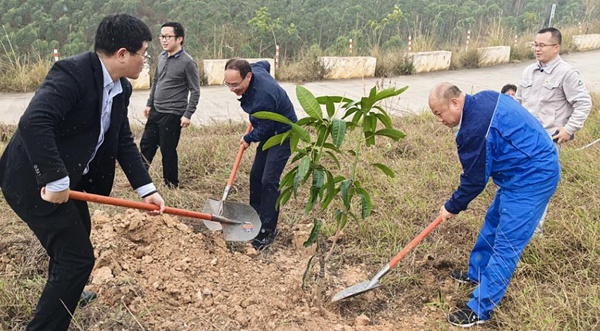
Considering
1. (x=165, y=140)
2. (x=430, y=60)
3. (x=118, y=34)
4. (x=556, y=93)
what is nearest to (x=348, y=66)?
(x=430, y=60)

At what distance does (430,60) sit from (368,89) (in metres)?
2.98

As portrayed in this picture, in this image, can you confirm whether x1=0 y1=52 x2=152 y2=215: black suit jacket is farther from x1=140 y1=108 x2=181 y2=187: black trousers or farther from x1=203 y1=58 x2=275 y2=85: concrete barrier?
x1=203 y1=58 x2=275 y2=85: concrete barrier

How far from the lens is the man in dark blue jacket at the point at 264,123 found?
365 cm

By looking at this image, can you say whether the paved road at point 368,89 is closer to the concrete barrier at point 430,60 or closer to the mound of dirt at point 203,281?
the concrete barrier at point 430,60

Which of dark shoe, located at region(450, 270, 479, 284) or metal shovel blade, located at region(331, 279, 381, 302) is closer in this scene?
metal shovel blade, located at region(331, 279, 381, 302)

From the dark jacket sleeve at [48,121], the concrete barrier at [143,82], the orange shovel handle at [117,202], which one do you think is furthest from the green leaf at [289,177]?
the concrete barrier at [143,82]

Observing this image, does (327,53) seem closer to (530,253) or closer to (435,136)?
(435,136)

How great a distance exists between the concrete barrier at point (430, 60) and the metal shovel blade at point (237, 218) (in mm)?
9021

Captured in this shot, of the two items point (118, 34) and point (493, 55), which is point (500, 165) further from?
point (493, 55)

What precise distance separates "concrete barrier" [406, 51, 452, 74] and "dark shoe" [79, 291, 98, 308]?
33.7 feet

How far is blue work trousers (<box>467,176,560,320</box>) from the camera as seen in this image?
2766 millimetres

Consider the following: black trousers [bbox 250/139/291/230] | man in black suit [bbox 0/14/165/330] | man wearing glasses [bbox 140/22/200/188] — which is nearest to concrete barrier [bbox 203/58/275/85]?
man wearing glasses [bbox 140/22/200/188]

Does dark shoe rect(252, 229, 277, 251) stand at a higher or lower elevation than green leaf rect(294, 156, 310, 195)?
lower

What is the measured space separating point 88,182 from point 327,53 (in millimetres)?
10270
